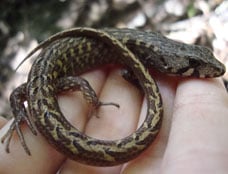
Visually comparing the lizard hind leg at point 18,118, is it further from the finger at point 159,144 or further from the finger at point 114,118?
the finger at point 159,144

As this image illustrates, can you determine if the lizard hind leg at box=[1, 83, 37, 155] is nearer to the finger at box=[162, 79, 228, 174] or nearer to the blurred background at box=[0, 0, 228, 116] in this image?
the finger at box=[162, 79, 228, 174]

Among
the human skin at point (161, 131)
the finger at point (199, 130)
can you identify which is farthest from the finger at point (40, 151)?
the finger at point (199, 130)

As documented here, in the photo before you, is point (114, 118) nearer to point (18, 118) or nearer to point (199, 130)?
point (18, 118)

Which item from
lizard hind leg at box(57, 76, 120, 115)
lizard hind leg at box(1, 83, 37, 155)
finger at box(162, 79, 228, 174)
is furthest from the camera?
lizard hind leg at box(57, 76, 120, 115)

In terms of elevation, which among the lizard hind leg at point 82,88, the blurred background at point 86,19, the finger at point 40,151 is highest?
the blurred background at point 86,19

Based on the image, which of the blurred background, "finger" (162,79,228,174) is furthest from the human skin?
the blurred background

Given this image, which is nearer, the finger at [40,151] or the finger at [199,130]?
the finger at [199,130]

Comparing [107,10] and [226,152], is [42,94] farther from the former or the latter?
[107,10]

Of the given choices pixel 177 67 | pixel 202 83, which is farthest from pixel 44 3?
pixel 202 83

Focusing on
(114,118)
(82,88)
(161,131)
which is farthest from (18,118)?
(161,131)
